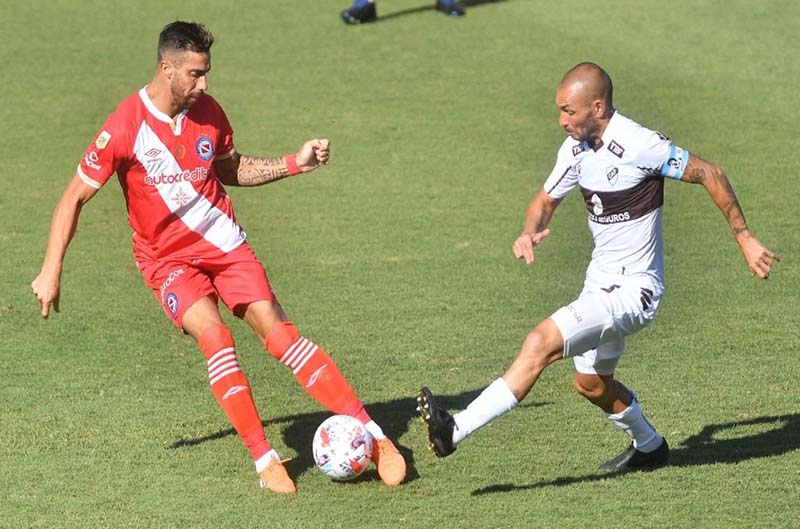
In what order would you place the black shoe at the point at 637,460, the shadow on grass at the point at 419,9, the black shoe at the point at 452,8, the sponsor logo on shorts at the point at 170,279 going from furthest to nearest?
the shadow on grass at the point at 419,9
the black shoe at the point at 452,8
the sponsor logo on shorts at the point at 170,279
the black shoe at the point at 637,460

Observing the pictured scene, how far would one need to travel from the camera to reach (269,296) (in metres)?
7.93

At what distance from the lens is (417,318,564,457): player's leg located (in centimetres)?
712

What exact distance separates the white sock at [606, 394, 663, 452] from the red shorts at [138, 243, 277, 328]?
221 centimetres

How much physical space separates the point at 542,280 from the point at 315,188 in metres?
3.55

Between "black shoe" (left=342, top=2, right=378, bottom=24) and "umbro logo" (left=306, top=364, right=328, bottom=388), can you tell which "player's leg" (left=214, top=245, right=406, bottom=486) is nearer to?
"umbro logo" (left=306, top=364, right=328, bottom=388)

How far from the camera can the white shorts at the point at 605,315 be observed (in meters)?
7.21

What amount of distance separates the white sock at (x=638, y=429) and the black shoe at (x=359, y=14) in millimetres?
13001

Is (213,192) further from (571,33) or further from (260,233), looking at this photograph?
(571,33)

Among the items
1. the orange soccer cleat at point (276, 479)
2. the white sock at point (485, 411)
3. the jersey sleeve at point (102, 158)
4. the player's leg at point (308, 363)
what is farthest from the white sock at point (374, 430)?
the jersey sleeve at point (102, 158)

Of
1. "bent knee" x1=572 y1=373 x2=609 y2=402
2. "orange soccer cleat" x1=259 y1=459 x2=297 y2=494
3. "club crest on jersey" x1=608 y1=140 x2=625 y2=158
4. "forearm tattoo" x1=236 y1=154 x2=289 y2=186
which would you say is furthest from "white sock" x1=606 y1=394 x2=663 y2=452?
"forearm tattoo" x1=236 y1=154 x2=289 y2=186

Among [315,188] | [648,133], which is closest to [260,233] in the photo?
[315,188]

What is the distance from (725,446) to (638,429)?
0.76 meters

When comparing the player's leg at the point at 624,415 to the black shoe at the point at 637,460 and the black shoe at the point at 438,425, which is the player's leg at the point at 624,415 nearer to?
the black shoe at the point at 637,460

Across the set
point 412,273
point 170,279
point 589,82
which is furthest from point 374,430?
point 412,273
